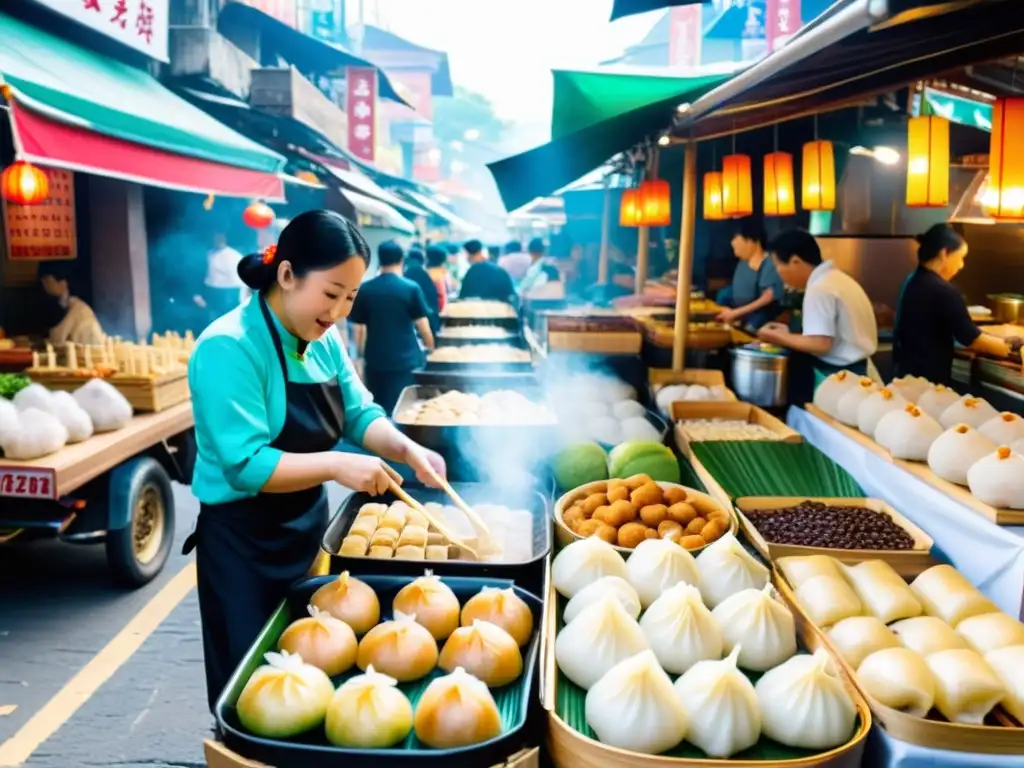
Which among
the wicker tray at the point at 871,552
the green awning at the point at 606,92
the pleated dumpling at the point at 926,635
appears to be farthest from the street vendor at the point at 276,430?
the green awning at the point at 606,92

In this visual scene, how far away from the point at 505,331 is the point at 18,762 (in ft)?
21.5

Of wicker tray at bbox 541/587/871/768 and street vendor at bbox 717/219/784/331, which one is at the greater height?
street vendor at bbox 717/219/784/331

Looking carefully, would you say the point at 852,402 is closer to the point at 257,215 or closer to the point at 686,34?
the point at 257,215

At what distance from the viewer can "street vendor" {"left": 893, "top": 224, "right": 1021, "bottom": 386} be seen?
598cm

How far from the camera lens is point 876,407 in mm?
4102

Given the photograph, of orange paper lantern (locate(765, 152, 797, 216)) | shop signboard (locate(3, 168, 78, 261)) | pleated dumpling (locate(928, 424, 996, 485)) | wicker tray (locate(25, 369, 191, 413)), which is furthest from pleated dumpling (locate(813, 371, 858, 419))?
shop signboard (locate(3, 168, 78, 261))

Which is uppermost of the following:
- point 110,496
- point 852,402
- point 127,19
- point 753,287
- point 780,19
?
point 780,19

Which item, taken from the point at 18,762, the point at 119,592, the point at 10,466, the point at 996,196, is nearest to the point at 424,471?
the point at 18,762

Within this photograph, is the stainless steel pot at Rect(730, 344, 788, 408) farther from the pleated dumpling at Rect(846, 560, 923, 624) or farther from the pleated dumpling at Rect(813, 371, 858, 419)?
the pleated dumpling at Rect(846, 560, 923, 624)

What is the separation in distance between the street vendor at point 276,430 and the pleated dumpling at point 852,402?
8.07 feet

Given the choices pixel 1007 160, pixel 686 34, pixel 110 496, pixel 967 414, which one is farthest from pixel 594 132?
pixel 686 34

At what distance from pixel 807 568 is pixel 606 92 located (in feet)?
11.9

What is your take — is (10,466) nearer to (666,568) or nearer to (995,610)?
(666,568)

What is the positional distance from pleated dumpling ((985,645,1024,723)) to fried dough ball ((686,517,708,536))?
1023mm
